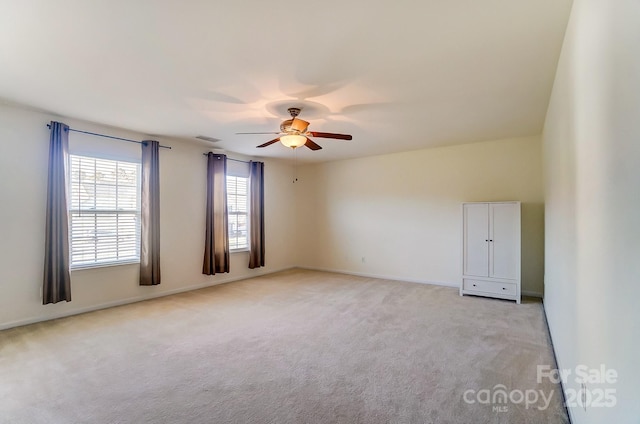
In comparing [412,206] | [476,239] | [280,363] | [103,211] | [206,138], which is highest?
[206,138]

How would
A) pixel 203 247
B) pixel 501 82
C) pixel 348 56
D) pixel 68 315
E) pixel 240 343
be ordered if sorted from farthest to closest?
pixel 203 247
pixel 68 315
pixel 240 343
pixel 501 82
pixel 348 56

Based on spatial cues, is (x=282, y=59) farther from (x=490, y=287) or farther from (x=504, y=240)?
(x=490, y=287)

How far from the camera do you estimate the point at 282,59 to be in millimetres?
2459

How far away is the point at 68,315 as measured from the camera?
3928 millimetres

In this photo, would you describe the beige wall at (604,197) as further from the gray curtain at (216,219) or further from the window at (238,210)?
the window at (238,210)

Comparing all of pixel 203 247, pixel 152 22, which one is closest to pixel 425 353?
pixel 152 22

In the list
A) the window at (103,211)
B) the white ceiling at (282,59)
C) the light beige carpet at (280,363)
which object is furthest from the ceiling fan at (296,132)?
the window at (103,211)

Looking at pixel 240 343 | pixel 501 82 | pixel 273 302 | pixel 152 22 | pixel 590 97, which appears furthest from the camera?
pixel 273 302

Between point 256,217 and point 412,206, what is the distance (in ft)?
10.6

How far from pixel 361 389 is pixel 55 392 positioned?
234 centimetres

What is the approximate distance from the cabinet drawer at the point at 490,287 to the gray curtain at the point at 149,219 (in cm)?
503

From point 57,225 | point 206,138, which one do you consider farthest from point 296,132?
point 57,225

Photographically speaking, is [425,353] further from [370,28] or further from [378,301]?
[370,28]

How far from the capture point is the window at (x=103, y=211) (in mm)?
4051
